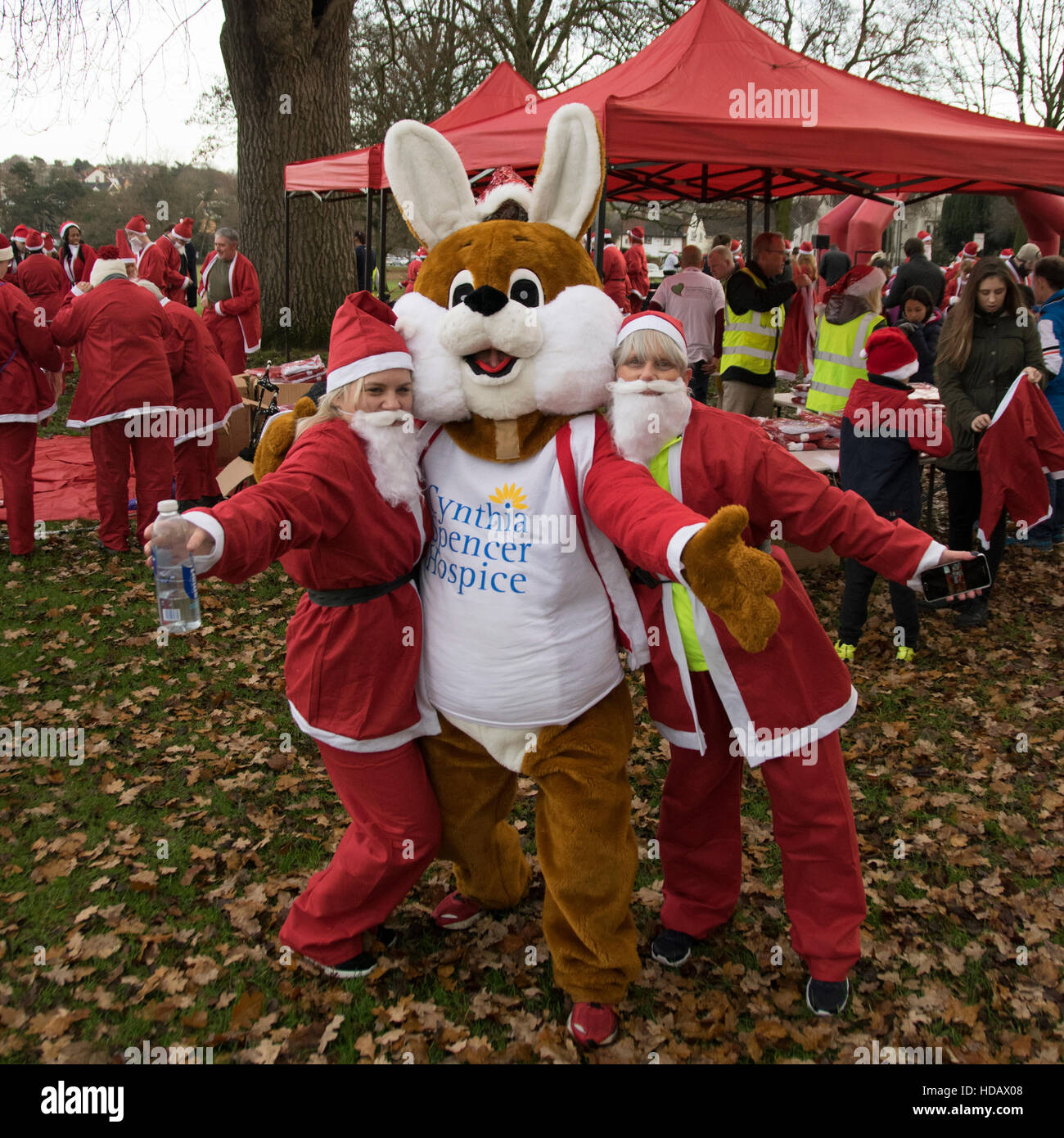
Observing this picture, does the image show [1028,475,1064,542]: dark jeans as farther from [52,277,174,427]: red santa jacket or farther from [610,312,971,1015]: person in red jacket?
[52,277,174,427]: red santa jacket

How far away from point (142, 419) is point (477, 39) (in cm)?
1637

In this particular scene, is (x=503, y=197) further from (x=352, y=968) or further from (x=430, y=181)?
(x=352, y=968)

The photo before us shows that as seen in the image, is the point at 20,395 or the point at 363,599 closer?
the point at 363,599

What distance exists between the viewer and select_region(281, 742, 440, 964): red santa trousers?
8.86 ft

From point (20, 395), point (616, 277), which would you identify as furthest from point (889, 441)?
point (616, 277)

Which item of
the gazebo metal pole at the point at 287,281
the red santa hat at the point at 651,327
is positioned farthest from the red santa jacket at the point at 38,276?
the red santa hat at the point at 651,327

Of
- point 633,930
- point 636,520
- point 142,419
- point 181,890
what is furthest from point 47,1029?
point 142,419

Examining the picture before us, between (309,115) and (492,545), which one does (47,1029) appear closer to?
(492,545)

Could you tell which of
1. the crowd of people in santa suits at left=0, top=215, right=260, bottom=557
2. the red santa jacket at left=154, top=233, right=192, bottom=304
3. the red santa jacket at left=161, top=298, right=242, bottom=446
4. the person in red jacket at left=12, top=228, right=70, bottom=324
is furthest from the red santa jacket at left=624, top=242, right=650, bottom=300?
the crowd of people in santa suits at left=0, top=215, right=260, bottom=557

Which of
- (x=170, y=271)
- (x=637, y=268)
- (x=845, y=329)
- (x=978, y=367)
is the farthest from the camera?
(x=637, y=268)

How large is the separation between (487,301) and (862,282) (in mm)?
4741

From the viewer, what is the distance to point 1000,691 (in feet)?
17.4

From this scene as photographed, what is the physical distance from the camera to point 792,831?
274 cm

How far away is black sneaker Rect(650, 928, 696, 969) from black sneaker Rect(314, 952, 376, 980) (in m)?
1.00
